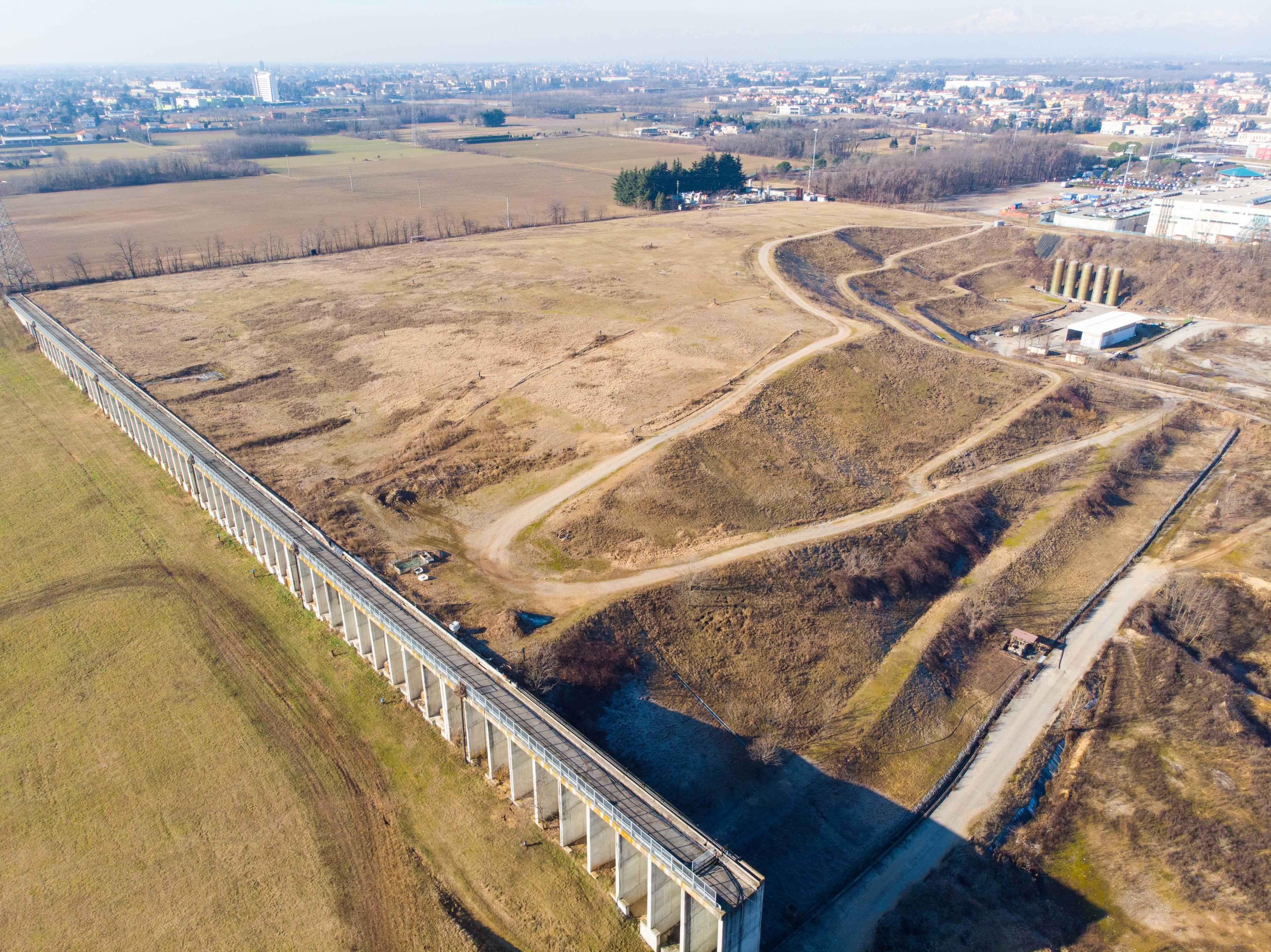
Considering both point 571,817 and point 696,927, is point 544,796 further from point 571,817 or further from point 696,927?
point 696,927

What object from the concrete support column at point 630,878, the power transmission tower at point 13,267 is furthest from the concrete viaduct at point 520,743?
the power transmission tower at point 13,267

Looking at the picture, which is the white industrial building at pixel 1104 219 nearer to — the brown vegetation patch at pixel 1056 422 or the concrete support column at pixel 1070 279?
the concrete support column at pixel 1070 279

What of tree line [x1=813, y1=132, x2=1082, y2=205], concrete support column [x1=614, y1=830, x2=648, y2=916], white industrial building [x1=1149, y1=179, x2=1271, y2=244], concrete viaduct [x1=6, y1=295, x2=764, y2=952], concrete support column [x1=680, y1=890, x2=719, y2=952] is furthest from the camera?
tree line [x1=813, y1=132, x2=1082, y2=205]

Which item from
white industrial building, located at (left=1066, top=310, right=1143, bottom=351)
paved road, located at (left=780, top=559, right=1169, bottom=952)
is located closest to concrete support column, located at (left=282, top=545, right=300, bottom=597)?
paved road, located at (left=780, top=559, right=1169, bottom=952)

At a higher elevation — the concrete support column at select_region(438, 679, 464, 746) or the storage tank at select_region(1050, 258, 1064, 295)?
the storage tank at select_region(1050, 258, 1064, 295)

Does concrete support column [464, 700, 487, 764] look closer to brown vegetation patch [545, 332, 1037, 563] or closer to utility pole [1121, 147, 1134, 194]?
brown vegetation patch [545, 332, 1037, 563]

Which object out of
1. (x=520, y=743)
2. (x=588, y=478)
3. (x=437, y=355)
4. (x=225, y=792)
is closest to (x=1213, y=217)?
(x=437, y=355)

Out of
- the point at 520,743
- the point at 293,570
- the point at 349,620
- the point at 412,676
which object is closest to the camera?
the point at 520,743
